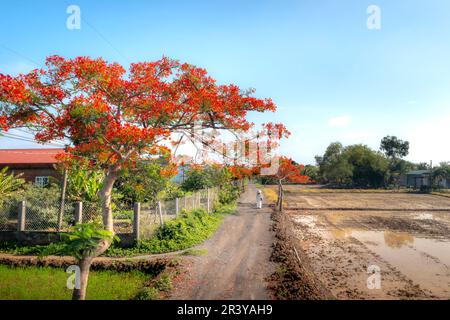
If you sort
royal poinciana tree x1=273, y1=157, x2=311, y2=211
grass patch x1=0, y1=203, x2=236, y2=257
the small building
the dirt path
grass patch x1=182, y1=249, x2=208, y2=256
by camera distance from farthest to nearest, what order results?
the small building → royal poinciana tree x1=273, y1=157, x2=311, y2=211 → grass patch x1=0, y1=203, x2=236, y2=257 → grass patch x1=182, y1=249, x2=208, y2=256 → the dirt path

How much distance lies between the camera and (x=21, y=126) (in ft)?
26.1

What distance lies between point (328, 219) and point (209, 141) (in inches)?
594

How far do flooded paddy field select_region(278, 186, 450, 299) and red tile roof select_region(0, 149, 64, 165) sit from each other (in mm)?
21242

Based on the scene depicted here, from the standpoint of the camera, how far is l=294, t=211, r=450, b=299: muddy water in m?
10.2

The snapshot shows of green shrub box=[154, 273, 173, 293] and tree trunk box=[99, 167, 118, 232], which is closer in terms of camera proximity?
green shrub box=[154, 273, 173, 293]

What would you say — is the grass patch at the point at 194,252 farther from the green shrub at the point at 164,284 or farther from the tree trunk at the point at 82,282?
the tree trunk at the point at 82,282

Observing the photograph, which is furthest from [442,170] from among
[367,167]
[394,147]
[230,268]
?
[230,268]

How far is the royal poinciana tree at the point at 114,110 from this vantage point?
7.50m

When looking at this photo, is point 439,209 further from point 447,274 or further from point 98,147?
point 98,147

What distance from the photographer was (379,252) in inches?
516

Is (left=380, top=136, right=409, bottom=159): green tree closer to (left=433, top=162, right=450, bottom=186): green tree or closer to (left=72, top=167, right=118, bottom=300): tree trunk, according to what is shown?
(left=433, top=162, right=450, bottom=186): green tree

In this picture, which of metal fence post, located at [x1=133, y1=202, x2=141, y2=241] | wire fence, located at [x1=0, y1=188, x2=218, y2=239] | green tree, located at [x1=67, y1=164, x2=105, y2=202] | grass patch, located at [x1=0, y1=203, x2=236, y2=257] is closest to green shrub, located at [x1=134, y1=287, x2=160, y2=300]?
grass patch, located at [x1=0, y1=203, x2=236, y2=257]

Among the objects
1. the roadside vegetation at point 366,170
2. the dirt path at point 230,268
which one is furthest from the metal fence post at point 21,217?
the roadside vegetation at point 366,170

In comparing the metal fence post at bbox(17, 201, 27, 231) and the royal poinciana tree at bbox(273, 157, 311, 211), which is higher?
the royal poinciana tree at bbox(273, 157, 311, 211)
